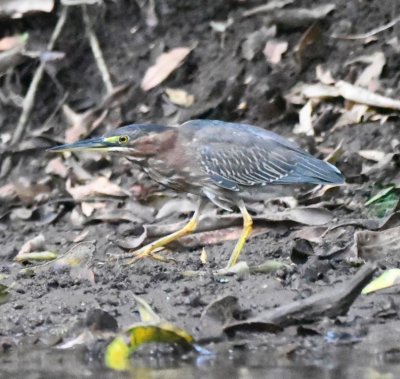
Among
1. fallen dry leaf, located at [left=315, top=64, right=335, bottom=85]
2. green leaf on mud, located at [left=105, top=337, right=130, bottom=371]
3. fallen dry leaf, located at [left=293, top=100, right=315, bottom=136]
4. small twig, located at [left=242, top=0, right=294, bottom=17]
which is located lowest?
fallen dry leaf, located at [left=293, top=100, right=315, bottom=136]

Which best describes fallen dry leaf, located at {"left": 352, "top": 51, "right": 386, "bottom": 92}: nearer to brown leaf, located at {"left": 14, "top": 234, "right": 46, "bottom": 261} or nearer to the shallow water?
brown leaf, located at {"left": 14, "top": 234, "right": 46, "bottom": 261}

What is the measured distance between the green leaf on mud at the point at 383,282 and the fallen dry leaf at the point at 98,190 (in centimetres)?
351

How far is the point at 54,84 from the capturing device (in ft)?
36.1

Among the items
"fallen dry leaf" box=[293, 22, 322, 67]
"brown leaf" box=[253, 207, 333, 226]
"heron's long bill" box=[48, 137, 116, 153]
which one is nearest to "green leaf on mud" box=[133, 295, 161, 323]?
"heron's long bill" box=[48, 137, 116, 153]

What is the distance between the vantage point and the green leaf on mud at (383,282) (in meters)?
6.43

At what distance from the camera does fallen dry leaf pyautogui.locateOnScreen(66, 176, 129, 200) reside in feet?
31.4

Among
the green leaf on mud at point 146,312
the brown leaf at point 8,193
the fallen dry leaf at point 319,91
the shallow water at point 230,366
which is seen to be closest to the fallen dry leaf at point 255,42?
the fallen dry leaf at point 319,91

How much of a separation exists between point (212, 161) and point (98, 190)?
6.26 feet

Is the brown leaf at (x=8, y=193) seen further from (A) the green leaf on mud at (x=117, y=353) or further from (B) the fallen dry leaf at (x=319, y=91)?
(A) the green leaf on mud at (x=117, y=353)

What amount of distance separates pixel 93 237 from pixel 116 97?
→ 7.02ft

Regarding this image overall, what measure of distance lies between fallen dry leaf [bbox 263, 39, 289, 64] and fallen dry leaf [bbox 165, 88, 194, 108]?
82cm

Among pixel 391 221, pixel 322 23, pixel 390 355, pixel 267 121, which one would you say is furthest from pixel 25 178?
pixel 390 355

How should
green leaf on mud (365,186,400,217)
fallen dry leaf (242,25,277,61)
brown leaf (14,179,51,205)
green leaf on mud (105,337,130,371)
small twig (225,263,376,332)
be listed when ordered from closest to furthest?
1. green leaf on mud (105,337,130,371)
2. small twig (225,263,376,332)
3. green leaf on mud (365,186,400,217)
4. brown leaf (14,179,51,205)
5. fallen dry leaf (242,25,277,61)

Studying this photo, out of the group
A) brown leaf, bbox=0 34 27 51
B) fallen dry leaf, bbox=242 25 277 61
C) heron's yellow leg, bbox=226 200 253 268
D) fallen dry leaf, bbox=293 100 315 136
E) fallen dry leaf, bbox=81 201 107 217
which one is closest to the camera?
heron's yellow leg, bbox=226 200 253 268
